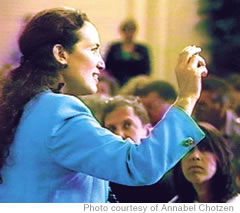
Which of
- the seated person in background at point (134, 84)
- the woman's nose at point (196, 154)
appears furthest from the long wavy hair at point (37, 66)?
the woman's nose at point (196, 154)

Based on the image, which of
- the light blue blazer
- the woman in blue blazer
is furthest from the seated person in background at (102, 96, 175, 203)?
the light blue blazer

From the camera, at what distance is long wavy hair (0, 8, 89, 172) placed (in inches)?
49.1

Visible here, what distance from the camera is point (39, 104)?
3.94 ft

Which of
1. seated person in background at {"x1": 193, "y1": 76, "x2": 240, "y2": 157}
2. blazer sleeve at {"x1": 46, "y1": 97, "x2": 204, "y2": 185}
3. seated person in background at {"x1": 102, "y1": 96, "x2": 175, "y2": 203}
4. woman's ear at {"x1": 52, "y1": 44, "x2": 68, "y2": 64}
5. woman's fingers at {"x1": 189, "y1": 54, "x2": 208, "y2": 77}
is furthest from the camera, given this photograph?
seated person in background at {"x1": 193, "y1": 76, "x2": 240, "y2": 157}

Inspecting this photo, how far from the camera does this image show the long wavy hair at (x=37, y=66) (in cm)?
125

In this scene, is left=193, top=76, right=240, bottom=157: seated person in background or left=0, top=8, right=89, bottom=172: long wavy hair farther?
left=193, top=76, right=240, bottom=157: seated person in background

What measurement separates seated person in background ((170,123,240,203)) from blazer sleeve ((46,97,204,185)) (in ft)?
1.53

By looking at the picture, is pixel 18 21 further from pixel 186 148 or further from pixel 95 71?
pixel 186 148

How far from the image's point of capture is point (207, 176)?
5.26ft

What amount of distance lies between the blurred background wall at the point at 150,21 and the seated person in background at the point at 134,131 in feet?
0.55

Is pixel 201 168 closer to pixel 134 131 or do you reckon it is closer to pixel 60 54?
pixel 134 131

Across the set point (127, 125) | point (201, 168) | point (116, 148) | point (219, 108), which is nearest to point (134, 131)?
point (127, 125)

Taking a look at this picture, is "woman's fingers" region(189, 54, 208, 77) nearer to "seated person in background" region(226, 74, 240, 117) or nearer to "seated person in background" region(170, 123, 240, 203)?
"seated person in background" region(170, 123, 240, 203)

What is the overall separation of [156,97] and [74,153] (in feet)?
2.02
